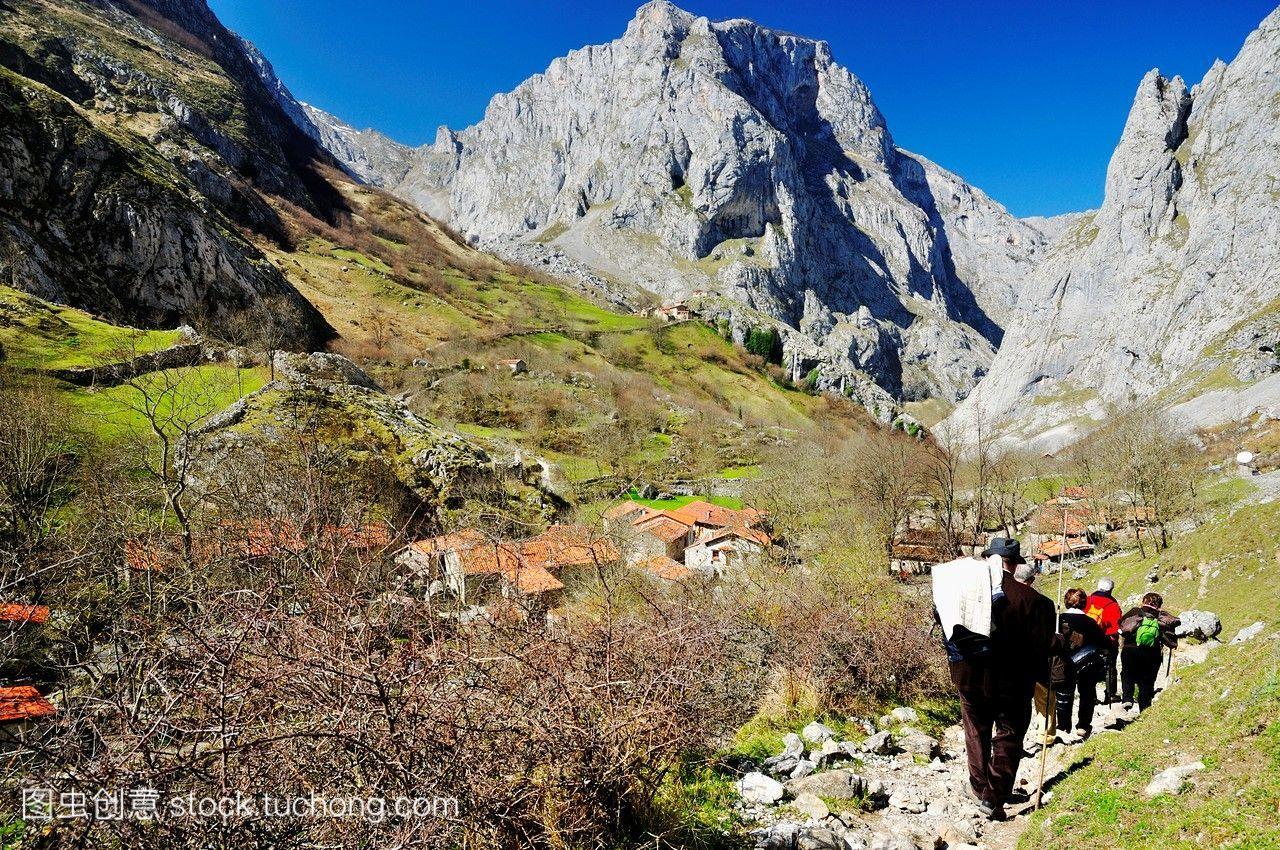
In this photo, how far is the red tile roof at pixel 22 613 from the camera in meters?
5.24

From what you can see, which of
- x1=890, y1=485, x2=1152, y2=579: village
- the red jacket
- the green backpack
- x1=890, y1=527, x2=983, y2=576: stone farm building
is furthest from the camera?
x1=890, y1=485, x2=1152, y2=579: village

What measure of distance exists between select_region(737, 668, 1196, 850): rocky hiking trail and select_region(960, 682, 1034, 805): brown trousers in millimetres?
305

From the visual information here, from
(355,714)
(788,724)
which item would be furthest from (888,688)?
(355,714)

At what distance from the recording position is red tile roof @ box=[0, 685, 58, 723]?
4770 mm

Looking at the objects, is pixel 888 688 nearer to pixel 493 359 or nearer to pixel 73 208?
pixel 73 208

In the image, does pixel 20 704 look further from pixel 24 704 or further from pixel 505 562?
pixel 505 562

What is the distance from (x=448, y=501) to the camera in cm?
1598

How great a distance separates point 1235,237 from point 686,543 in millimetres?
166040

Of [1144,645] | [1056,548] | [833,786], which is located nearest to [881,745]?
[833,786]

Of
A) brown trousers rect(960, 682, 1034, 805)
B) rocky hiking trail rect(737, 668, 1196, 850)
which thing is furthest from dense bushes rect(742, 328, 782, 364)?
brown trousers rect(960, 682, 1034, 805)

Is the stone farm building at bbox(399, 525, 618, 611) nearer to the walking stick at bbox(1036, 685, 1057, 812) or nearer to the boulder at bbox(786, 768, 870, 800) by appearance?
the boulder at bbox(786, 768, 870, 800)

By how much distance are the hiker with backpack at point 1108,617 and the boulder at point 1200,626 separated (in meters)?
7.60

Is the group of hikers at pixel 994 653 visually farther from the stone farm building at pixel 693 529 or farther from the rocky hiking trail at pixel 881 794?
the stone farm building at pixel 693 529

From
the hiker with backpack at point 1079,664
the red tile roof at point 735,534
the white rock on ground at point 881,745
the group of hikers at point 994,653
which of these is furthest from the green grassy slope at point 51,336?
the red tile roof at point 735,534
